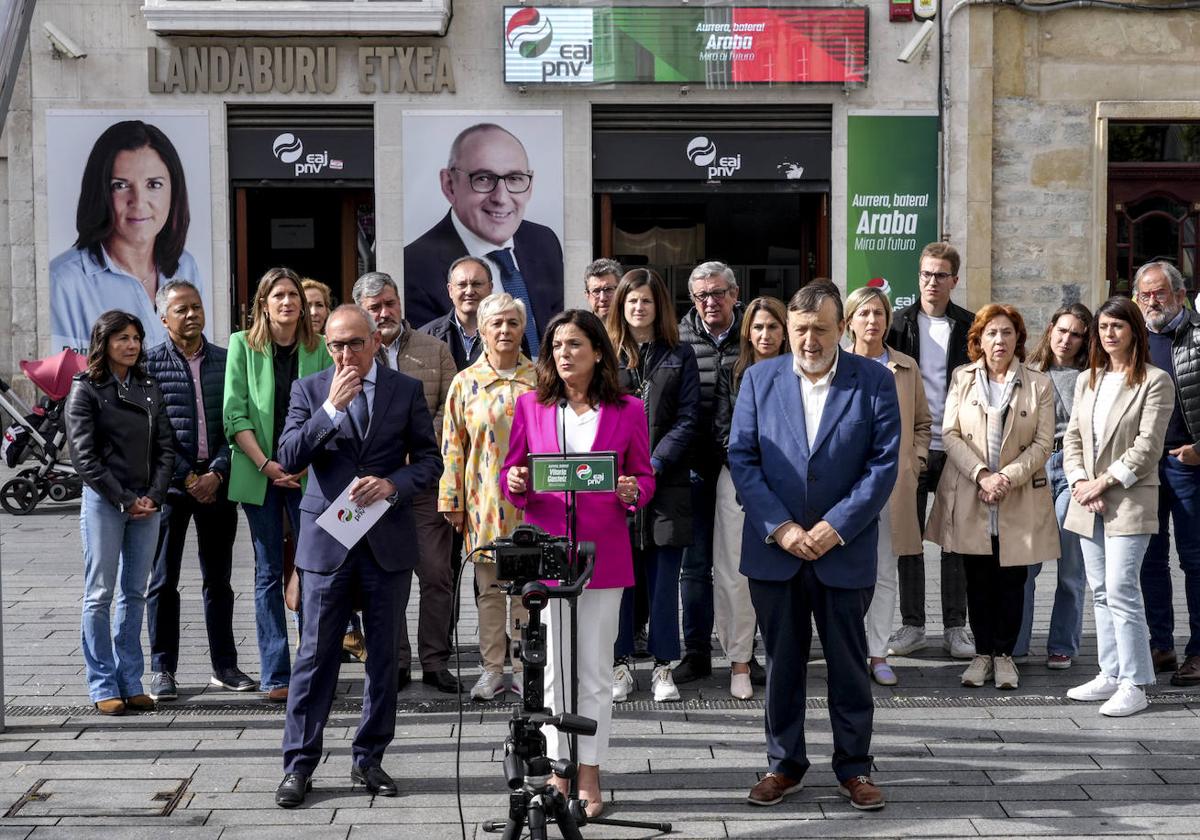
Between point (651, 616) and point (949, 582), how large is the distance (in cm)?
186

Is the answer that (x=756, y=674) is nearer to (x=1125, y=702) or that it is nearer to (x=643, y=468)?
→ (x=1125, y=702)

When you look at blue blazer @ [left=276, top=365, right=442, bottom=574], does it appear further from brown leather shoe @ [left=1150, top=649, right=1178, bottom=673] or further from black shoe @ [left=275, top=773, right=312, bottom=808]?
brown leather shoe @ [left=1150, top=649, right=1178, bottom=673]

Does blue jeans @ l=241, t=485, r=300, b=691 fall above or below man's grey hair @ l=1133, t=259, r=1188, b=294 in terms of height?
below

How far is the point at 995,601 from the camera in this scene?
25.4ft

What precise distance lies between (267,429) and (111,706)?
1.49 m

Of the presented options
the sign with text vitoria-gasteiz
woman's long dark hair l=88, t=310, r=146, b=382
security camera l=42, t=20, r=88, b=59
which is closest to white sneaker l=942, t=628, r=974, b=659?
woman's long dark hair l=88, t=310, r=146, b=382

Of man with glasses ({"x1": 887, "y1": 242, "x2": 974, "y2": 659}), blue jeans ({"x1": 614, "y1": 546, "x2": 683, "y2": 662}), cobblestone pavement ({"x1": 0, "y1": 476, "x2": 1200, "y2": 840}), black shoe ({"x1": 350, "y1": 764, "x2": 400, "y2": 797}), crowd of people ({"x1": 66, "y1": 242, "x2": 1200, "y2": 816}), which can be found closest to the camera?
cobblestone pavement ({"x1": 0, "y1": 476, "x2": 1200, "y2": 840})

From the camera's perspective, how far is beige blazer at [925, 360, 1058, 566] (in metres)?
7.64

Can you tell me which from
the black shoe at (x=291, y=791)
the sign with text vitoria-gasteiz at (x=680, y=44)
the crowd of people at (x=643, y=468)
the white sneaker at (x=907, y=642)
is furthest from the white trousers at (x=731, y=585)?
the sign with text vitoria-gasteiz at (x=680, y=44)

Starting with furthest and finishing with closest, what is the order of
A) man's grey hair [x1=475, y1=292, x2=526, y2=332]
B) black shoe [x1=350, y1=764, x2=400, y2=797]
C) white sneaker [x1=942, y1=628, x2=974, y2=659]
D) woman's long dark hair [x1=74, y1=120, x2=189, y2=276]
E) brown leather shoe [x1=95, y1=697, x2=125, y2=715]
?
woman's long dark hair [x1=74, y1=120, x2=189, y2=276]
white sneaker [x1=942, y1=628, x2=974, y2=659]
man's grey hair [x1=475, y1=292, x2=526, y2=332]
brown leather shoe [x1=95, y1=697, x2=125, y2=715]
black shoe [x1=350, y1=764, x2=400, y2=797]

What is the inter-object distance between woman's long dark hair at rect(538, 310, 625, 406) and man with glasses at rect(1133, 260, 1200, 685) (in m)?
3.22

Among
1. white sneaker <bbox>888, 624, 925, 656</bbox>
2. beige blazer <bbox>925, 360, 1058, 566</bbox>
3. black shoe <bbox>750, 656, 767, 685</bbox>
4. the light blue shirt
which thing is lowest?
black shoe <bbox>750, 656, 767, 685</bbox>

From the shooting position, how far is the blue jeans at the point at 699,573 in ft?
25.9

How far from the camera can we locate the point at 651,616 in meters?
7.62
